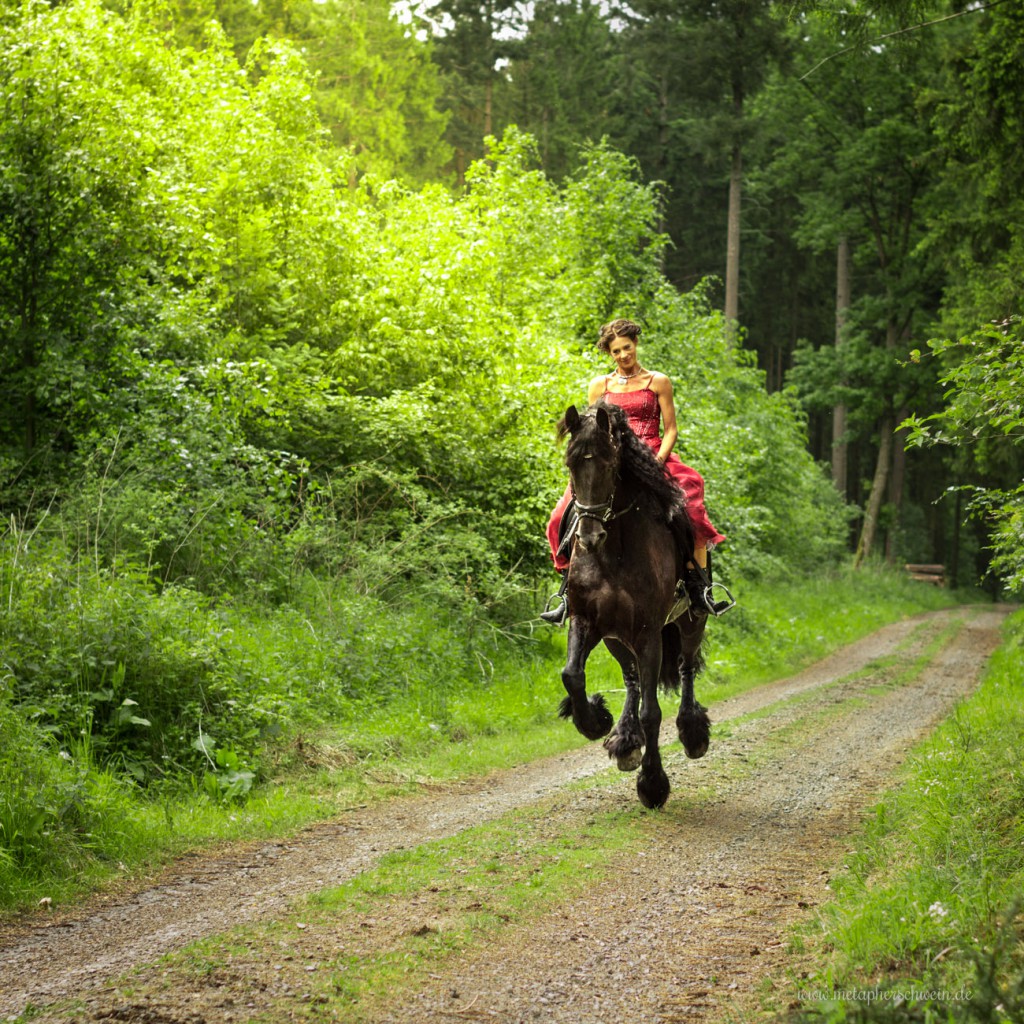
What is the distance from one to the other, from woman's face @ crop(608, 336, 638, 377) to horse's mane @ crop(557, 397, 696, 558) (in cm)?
53

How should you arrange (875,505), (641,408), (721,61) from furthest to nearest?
(875,505) < (721,61) < (641,408)

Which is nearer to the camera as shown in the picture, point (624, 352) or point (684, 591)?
point (624, 352)

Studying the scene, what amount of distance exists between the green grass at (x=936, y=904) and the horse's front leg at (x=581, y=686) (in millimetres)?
2046

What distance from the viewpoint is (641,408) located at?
8.45 m

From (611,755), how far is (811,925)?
297 centimetres

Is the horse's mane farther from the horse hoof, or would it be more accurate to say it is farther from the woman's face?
the horse hoof

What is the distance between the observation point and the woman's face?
831 cm

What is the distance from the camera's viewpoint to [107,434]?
11.1m

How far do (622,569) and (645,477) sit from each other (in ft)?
2.33

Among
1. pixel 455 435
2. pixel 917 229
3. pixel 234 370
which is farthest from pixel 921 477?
pixel 234 370

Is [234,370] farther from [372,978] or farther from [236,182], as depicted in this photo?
[372,978]

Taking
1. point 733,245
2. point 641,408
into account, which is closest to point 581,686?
point 641,408

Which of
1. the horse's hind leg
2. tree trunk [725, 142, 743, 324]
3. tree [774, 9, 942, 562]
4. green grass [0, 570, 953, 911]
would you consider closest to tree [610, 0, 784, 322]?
tree trunk [725, 142, 743, 324]

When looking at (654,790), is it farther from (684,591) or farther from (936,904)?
(936,904)
